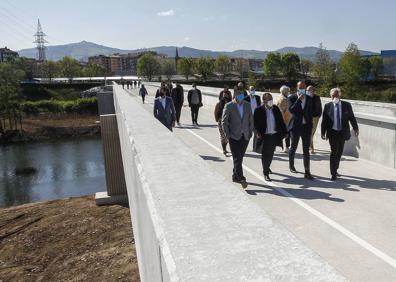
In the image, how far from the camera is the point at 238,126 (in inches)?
356

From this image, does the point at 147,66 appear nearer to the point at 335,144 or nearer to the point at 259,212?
the point at 335,144

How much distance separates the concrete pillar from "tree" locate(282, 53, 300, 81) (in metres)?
130

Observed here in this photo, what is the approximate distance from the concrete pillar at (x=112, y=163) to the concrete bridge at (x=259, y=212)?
4.75 m

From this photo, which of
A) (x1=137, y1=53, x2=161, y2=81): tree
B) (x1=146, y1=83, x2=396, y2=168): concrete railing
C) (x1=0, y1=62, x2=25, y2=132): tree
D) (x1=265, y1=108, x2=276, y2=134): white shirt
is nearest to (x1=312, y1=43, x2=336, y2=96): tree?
(x1=146, y1=83, x2=396, y2=168): concrete railing

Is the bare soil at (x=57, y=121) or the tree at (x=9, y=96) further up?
the tree at (x=9, y=96)

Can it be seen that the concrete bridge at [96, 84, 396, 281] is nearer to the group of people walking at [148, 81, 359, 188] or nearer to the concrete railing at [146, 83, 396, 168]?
the concrete railing at [146, 83, 396, 168]

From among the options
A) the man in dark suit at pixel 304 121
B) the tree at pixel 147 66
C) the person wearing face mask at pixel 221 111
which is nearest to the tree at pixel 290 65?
the tree at pixel 147 66

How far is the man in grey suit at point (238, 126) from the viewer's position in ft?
29.8

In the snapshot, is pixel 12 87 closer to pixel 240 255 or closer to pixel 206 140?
pixel 206 140

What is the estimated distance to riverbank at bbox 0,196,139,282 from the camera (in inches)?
473

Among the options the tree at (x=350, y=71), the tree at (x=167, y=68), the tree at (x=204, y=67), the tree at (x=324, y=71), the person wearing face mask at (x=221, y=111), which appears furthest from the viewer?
the tree at (x=167, y=68)

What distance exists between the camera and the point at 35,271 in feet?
43.3

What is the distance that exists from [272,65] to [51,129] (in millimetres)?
86192

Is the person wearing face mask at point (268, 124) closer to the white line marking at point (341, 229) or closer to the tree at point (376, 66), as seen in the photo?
the white line marking at point (341, 229)
